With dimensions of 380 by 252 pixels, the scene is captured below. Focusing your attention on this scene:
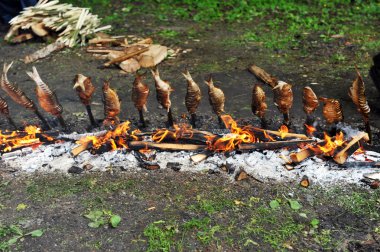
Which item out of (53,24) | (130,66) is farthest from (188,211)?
(53,24)

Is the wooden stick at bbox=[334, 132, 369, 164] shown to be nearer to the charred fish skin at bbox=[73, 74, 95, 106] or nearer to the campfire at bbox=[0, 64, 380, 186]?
the campfire at bbox=[0, 64, 380, 186]

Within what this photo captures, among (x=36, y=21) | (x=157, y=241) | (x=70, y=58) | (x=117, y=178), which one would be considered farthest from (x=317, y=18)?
(x=157, y=241)

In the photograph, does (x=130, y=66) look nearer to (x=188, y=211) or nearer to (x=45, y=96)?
(x=45, y=96)

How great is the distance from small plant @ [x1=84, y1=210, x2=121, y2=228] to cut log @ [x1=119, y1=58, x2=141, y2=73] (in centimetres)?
398

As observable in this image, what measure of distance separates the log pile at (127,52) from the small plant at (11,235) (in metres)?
4.20

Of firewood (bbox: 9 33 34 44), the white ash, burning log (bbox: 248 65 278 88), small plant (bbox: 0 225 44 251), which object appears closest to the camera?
small plant (bbox: 0 225 44 251)

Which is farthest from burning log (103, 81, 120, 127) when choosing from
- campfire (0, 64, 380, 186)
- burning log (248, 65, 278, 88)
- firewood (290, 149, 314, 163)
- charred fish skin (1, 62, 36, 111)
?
burning log (248, 65, 278, 88)

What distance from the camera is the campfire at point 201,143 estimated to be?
459 cm

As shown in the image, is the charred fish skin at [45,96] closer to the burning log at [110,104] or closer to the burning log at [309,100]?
the burning log at [110,104]

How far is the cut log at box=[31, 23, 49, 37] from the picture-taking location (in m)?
9.12

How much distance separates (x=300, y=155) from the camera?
14.9 feet

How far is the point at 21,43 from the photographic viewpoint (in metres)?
9.35

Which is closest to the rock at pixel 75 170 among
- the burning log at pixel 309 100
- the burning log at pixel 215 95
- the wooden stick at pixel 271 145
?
the burning log at pixel 215 95

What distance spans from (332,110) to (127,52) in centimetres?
453
